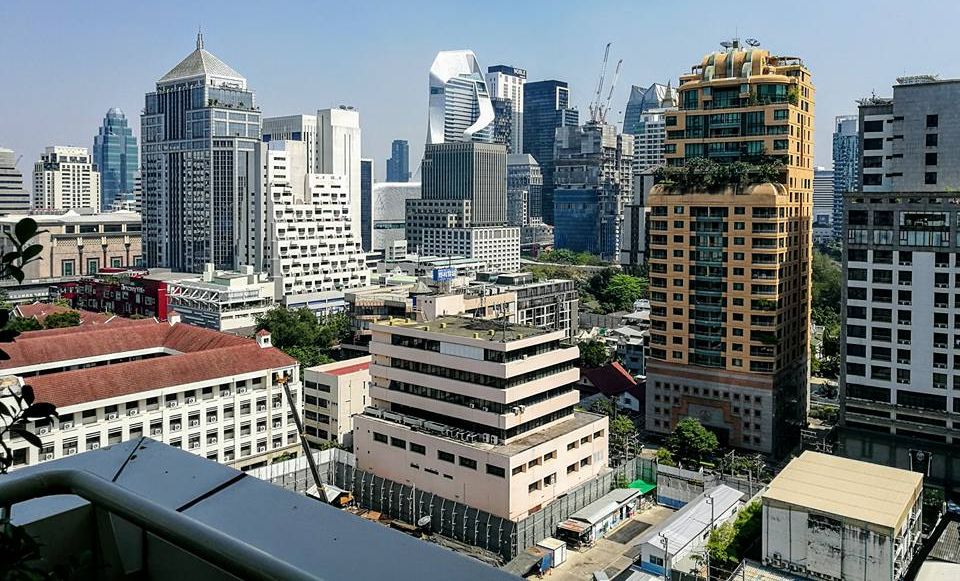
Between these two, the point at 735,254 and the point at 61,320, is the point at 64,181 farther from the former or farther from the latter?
the point at 735,254

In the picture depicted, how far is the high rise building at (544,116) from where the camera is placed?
96750 mm

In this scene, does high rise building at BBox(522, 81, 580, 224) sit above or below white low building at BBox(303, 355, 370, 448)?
above

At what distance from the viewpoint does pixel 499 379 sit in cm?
1549

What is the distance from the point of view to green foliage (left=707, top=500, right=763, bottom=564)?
43.7 ft

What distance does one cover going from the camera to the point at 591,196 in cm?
6706

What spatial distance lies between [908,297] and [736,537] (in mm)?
7539

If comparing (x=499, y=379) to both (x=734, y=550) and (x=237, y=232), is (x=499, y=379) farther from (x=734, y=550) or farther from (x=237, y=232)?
(x=237, y=232)

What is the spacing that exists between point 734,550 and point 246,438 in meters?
10.3

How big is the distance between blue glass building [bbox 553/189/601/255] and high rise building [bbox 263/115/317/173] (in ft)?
69.1

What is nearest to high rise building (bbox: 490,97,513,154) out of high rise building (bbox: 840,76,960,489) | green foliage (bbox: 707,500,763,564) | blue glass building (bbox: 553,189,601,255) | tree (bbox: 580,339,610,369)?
blue glass building (bbox: 553,189,601,255)

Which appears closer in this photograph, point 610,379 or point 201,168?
point 610,379

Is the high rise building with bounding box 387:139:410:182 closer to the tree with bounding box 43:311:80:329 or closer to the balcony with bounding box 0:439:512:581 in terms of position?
the tree with bounding box 43:311:80:329

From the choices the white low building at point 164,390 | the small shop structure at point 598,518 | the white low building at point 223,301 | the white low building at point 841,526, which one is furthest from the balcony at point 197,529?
the white low building at point 223,301

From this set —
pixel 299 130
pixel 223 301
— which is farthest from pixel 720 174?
pixel 299 130
